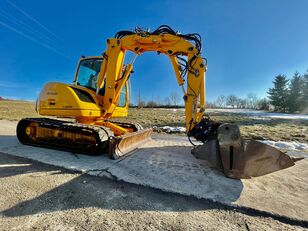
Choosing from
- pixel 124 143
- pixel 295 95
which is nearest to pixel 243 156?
pixel 124 143

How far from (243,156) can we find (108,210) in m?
2.61

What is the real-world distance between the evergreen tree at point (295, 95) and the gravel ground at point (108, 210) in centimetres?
4100

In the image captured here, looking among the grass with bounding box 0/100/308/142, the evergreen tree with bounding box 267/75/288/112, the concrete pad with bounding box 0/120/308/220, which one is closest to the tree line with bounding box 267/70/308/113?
the evergreen tree with bounding box 267/75/288/112

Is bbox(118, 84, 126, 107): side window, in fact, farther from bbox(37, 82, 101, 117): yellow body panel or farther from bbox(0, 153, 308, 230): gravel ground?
bbox(0, 153, 308, 230): gravel ground

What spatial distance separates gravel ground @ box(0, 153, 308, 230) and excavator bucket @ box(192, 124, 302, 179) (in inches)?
43.3

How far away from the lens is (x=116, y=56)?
17.2 ft

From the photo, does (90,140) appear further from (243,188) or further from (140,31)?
(243,188)

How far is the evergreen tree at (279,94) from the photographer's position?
120 feet

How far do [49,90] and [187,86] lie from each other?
3959mm

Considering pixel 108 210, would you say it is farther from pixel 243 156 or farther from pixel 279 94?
pixel 279 94

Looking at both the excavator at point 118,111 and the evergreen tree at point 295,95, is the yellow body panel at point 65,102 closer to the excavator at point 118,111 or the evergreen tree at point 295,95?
the excavator at point 118,111

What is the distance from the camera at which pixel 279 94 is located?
123ft

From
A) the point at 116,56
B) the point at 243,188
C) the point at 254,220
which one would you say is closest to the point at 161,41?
the point at 116,56

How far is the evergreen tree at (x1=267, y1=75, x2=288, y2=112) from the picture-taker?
120 feet
